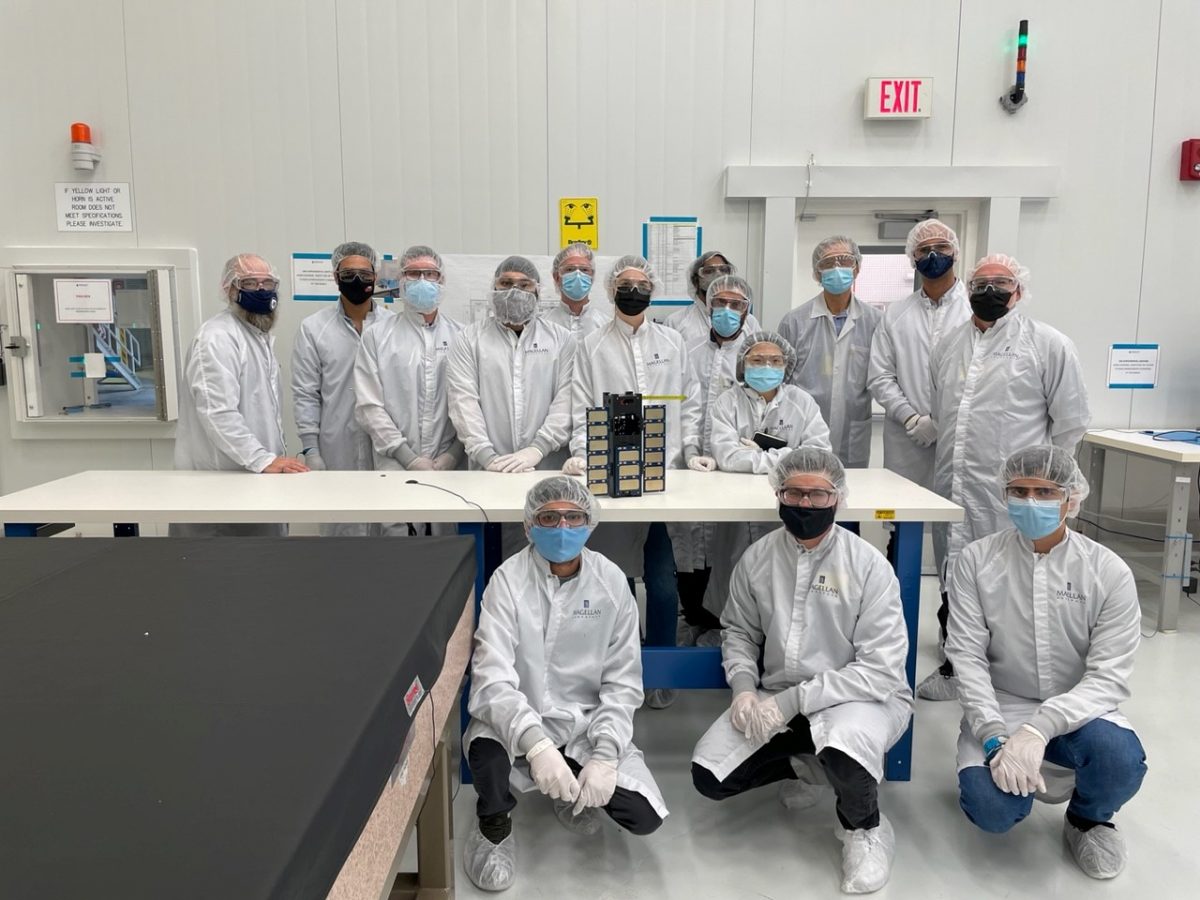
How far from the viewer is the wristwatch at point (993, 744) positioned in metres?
1.91

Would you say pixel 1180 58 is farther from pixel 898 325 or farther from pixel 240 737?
pixel 240 737

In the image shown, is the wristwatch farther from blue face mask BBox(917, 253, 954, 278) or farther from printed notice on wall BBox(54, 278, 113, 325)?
printed notice on wall BBox(54, 278, 113, 325)

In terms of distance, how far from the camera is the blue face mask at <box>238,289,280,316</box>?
2.83m

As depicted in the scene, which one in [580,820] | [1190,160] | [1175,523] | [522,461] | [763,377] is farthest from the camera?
[1190,160]

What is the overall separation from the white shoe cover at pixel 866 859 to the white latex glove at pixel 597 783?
1.96ft

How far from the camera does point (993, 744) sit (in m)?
1.92

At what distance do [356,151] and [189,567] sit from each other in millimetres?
2810

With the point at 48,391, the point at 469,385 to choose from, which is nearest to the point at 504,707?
the point at 469,385

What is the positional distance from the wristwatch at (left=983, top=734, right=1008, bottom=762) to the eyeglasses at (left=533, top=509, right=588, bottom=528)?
1129mm

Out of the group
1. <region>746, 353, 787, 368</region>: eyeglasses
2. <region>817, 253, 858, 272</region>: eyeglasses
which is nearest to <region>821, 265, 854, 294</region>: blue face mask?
<region>817, 253, 858, 272</region>: eyeglasses

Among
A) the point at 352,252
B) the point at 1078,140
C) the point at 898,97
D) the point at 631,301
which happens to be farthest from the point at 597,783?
the point at 1078,140

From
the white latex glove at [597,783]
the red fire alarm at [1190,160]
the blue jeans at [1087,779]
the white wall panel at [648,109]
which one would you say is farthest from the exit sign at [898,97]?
the white latex glove at [597,783]

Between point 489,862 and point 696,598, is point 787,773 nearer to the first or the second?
point 489,862

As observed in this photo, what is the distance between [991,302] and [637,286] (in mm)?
1225
